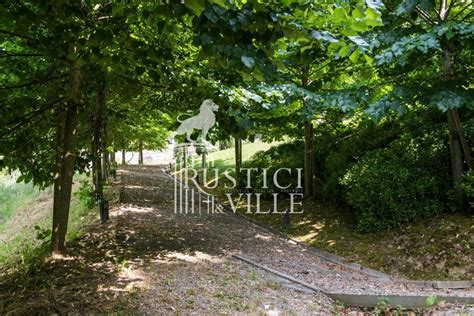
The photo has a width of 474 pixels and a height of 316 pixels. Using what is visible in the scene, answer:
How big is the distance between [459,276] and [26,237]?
28.5 ft

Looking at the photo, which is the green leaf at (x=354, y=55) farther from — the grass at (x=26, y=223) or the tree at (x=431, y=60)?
the grass at (x=26, y=223)

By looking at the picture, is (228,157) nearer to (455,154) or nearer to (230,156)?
(230,156)

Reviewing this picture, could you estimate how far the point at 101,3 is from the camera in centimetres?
479

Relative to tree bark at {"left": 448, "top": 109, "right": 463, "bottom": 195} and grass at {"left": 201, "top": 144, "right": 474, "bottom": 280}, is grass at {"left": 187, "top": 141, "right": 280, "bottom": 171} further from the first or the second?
tree bark at {"left": 448, "top": 109, "right": 463, "bottom": 195}

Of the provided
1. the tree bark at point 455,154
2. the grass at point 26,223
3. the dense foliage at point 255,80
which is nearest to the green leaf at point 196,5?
the dense foliage at point 255,80

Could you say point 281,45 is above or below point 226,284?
above

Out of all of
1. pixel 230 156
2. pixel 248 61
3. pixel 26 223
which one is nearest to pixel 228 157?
pixel 230 156

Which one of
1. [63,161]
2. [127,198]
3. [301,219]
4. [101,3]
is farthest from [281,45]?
[127,198]

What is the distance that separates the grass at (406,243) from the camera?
6012 mm

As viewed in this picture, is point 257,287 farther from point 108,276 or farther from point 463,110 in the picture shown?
point 463,110

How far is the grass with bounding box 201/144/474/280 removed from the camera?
6012 mm

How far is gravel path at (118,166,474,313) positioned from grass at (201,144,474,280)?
44 cm

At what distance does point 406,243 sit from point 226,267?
3259mm

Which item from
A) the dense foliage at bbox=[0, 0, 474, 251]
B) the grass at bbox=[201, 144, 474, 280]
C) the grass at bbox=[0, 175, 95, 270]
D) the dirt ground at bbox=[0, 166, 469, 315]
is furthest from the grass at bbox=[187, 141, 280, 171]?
the dirt ground at bbox=[0, 166, 469, 315]
